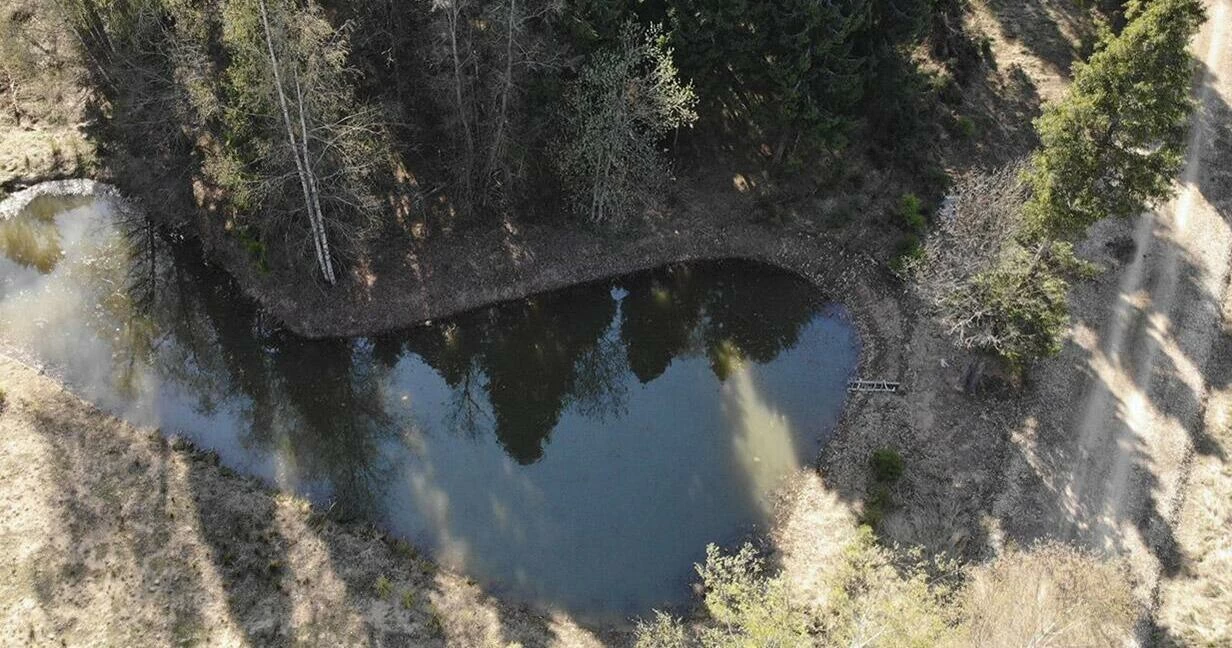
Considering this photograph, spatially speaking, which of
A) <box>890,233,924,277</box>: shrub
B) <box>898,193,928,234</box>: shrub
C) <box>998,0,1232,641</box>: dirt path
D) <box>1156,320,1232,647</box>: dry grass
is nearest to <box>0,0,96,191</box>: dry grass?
<box>890,233,924,277</box>: shrub

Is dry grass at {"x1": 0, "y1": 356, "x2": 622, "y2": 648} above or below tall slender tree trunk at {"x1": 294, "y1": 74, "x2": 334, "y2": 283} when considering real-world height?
below

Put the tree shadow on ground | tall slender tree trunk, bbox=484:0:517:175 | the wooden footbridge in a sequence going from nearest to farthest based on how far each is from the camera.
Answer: tall slender tree trunk, bbox=484:0:517:175 < the wooden footbridge < the tree shadow on ground

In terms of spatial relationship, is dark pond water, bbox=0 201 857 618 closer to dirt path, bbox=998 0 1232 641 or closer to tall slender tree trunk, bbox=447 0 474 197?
tall slender tree trunk, bbox=447 0 474 197

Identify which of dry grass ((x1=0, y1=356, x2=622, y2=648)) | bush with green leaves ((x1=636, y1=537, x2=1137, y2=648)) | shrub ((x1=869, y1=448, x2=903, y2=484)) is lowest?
dry grass ((x1=0, y1=356, x2=622, y2=648))

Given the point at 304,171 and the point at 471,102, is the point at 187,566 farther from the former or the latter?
the point at 471,102

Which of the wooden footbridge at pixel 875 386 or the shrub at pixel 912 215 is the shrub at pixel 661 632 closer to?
the wooden footbridge at pixel 875 386

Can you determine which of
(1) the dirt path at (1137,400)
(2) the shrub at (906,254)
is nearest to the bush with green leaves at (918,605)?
(1) the dirt path at (1137,400)

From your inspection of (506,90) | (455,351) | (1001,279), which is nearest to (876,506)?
(1001,279)
